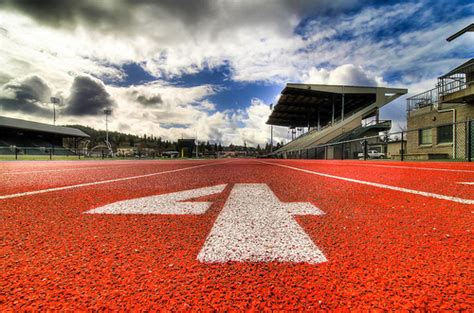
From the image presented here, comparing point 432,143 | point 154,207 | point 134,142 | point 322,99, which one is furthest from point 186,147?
point 134,142

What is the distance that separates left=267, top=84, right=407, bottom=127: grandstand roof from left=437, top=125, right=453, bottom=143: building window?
40.5 ft

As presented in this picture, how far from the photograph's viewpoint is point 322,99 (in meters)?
33.8

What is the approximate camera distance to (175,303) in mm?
708

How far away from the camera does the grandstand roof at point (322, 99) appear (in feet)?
97.2

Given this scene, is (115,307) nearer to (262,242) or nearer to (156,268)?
(156,268)

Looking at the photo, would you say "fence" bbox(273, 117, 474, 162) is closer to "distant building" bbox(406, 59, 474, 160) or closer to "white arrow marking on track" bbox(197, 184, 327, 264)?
"distant building" bbox(406, 59, 474, 160)

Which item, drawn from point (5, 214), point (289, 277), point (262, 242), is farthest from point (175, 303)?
point (5, 214)

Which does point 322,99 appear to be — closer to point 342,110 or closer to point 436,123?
point 342,110

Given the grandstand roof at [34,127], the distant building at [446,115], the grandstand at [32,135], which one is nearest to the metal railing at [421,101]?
the distant building at [446,115]

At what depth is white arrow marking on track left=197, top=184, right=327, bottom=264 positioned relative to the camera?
3.31 ft

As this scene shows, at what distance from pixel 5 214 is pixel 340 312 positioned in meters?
2.17

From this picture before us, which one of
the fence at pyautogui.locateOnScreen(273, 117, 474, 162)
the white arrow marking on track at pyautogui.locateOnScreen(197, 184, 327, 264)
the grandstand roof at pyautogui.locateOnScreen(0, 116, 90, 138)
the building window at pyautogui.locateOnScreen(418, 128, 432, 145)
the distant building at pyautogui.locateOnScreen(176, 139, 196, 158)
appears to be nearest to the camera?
the white arrow marking on track at pyautogui.locateOnScreen(197, 184, 327, 264)

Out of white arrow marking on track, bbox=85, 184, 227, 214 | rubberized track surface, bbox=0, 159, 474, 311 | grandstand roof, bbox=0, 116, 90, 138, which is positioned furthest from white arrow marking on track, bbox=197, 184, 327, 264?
grandstand roof, bbox=0, 116, 90, 138

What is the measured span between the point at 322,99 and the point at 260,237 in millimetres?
35522
